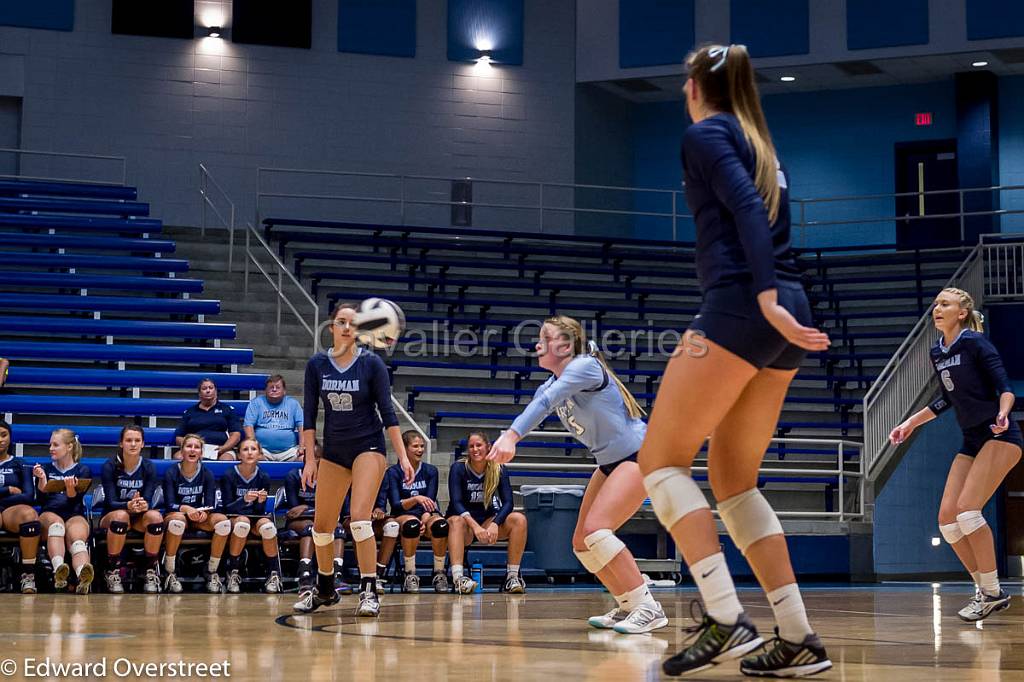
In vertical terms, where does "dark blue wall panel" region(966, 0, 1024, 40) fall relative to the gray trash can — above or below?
above

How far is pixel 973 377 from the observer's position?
7.48 m

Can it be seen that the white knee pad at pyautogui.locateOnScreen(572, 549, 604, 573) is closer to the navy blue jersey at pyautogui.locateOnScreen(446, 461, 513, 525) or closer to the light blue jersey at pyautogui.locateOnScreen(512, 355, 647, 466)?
the light blue jersey at pyautogui.locateOnScreen(512, 355, 647, 466)

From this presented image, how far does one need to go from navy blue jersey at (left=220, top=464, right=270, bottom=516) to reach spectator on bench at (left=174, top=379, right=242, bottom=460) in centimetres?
64

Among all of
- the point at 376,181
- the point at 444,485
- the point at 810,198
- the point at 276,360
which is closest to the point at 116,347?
the point at 276,360

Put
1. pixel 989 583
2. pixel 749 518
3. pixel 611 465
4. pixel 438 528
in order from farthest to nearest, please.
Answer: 1. pixel 438 528
2. pixel 989 583
3. pixel 611 465
4. pixel 749 518

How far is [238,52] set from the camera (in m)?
19.7

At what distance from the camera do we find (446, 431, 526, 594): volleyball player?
11062 millimetres

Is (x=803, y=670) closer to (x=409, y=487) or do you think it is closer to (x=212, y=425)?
(x=409, y=487)

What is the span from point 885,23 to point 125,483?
14.4 m

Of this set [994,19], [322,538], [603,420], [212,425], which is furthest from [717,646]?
[994,19]

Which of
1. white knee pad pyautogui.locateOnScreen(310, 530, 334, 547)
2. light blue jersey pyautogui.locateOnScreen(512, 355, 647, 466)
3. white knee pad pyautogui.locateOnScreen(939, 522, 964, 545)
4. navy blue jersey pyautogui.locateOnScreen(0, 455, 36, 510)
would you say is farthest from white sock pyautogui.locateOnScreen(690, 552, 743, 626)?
navy blue jersey pyautogui.locateOnScreen(0, 455, 36, 510)

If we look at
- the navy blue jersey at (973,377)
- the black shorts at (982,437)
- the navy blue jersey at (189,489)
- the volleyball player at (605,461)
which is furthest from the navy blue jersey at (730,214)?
the navy blue jersey at (189,489)

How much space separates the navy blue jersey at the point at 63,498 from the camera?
34.3ft

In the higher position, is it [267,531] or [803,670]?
[803,670]
